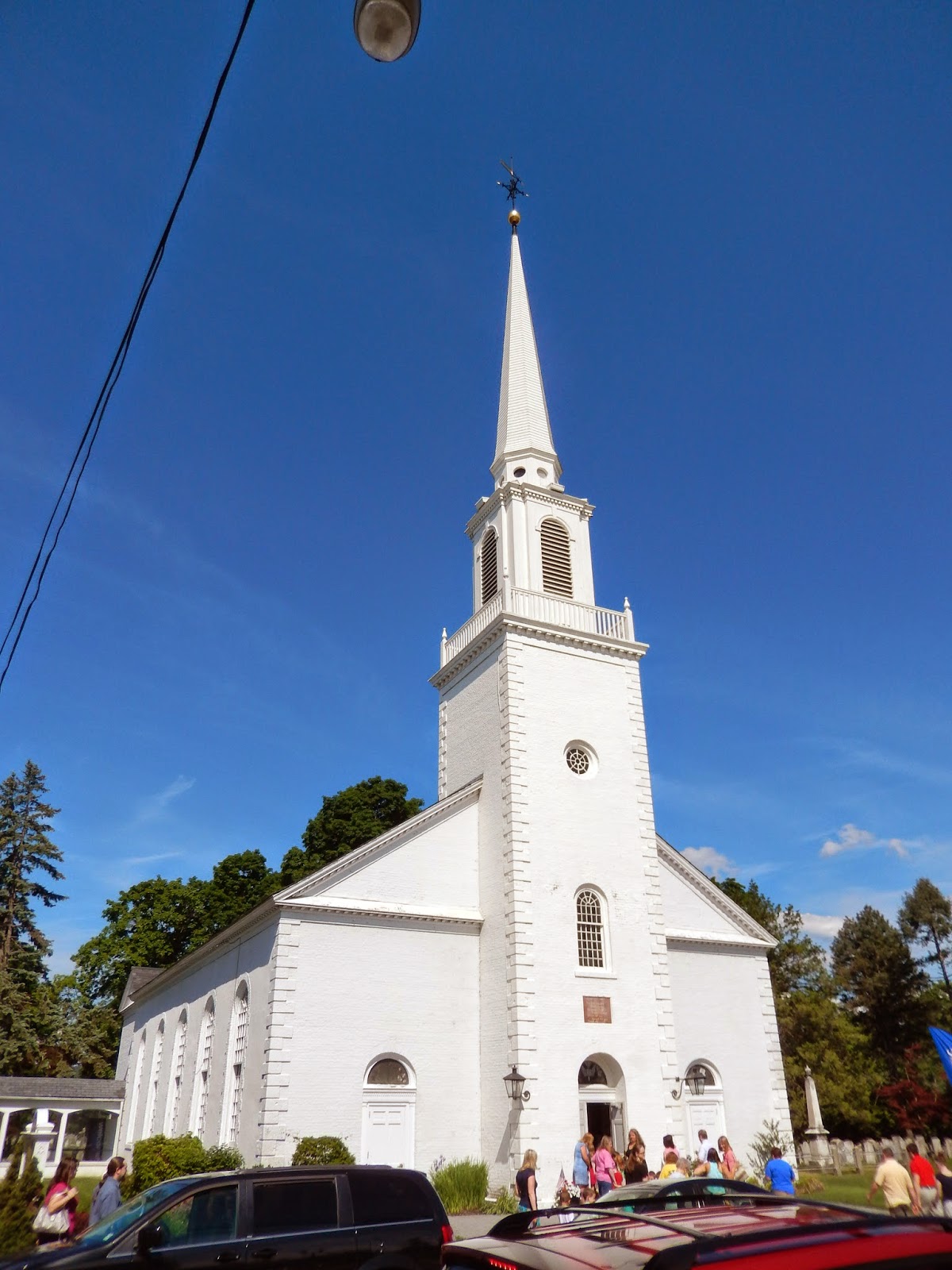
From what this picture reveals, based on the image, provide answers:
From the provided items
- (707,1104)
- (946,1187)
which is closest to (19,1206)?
(946,1187)

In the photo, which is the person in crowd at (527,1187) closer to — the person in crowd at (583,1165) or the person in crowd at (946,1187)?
the person in crowd at (583,1165)

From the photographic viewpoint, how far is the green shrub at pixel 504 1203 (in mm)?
20247

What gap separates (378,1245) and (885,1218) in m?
7.40

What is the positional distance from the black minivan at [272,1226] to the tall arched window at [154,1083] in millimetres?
28462

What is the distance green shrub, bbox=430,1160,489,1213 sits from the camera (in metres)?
20.8

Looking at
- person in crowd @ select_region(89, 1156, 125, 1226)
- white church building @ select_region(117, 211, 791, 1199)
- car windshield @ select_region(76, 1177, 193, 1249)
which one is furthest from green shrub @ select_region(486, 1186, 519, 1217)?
car windshield @ select_region(76, 1177, 193, 1249)

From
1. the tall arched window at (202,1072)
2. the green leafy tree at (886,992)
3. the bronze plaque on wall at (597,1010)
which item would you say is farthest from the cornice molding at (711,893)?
the green leafy tree at (886,992)

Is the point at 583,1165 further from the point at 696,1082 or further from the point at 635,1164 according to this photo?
the point at 696,1082

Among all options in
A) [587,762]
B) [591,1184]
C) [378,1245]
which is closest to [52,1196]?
[378,1245]

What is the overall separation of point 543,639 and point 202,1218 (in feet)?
66.0

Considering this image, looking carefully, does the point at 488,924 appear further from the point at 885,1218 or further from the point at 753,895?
the point at 753,895

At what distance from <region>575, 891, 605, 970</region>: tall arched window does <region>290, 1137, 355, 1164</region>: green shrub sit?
7498mm

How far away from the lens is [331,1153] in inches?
794

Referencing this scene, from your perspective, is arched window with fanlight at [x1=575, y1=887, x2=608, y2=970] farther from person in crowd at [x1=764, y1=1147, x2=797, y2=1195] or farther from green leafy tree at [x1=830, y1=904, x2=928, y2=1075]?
green leafy tree at [x1=830, y1=904, x2=928, y2=1075]
